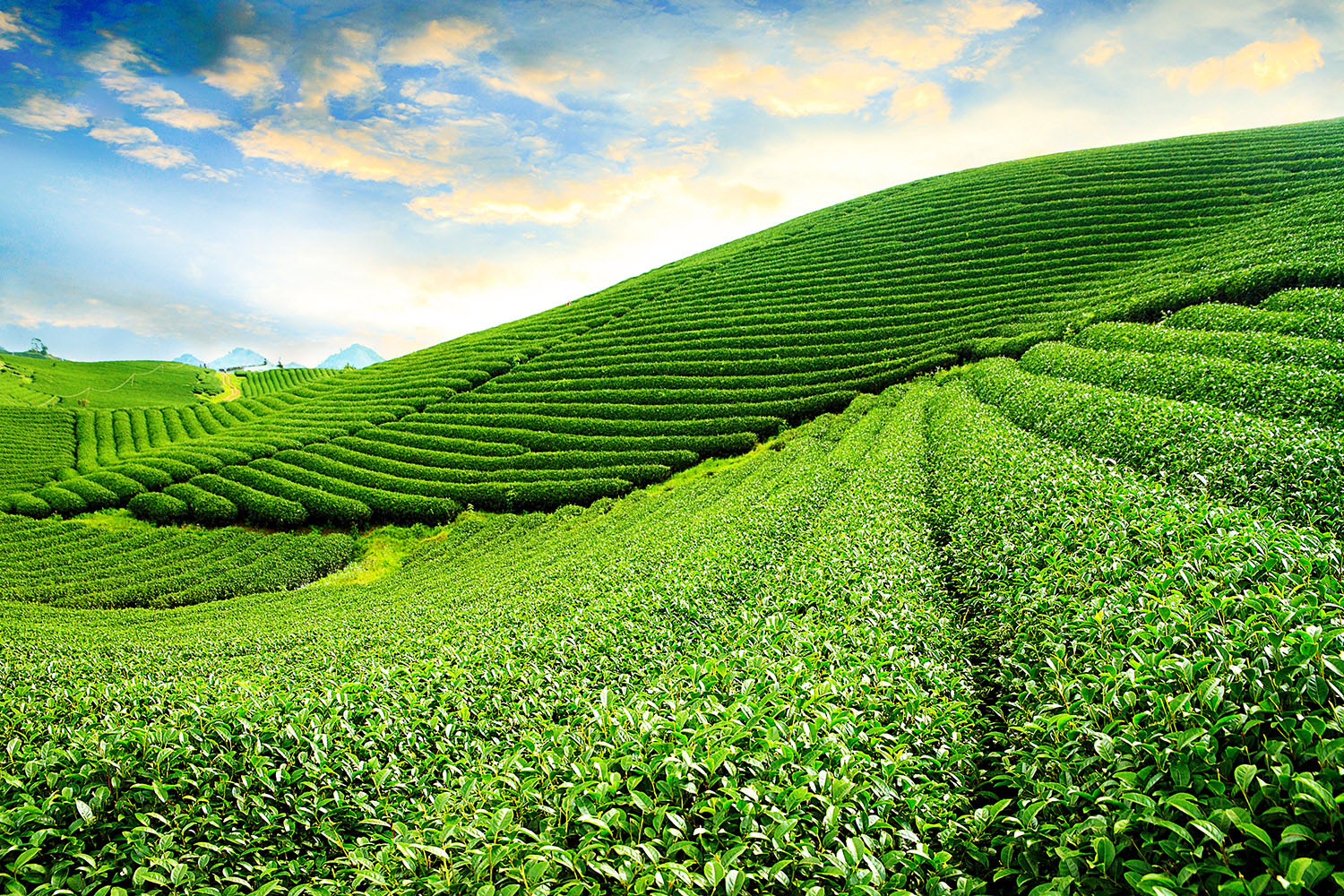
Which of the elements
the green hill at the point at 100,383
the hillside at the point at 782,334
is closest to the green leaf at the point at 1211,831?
the hillside at the point at 782,334

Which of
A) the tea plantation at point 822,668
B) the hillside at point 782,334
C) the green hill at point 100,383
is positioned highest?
the green hill at point 100,383

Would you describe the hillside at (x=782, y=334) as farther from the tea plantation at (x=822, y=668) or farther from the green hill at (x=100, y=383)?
the green hill at (x=100, y=383)

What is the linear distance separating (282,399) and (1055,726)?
2216 inches

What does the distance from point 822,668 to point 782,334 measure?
28.2 metres

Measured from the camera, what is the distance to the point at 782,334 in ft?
102

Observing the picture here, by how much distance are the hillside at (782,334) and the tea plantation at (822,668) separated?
1.99m

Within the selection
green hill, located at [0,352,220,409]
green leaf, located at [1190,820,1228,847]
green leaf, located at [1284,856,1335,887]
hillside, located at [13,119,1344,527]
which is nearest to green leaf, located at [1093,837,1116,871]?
green leaf, located at [1190,820,1228,847]

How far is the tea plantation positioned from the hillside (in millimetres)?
1988

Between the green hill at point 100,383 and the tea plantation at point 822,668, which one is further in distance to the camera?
the green hill at point 100,383

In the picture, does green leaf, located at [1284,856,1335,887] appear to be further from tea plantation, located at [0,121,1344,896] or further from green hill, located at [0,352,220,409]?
green hill, located at [0,352,220,409]

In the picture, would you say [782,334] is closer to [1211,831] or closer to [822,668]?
[822,668]

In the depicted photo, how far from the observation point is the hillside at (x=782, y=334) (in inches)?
960

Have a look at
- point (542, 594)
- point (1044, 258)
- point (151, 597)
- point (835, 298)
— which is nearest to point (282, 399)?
point (151, 597)

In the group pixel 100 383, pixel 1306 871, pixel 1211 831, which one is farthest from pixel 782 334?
pixel 100 383
